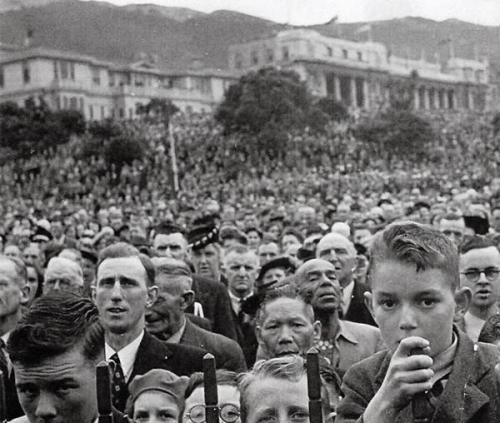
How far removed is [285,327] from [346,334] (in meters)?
0.74

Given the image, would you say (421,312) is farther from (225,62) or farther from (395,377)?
(225,62)

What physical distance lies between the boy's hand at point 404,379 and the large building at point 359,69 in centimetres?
10105

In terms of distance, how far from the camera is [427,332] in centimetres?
267

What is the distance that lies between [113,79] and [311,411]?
9245 cm

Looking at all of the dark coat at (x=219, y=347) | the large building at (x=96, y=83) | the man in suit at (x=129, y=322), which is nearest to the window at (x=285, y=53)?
the large building at (x=96, y=83)

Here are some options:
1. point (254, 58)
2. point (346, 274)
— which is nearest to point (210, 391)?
point (346, 274)

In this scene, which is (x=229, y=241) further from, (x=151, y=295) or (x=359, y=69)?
(x=359, y=69)

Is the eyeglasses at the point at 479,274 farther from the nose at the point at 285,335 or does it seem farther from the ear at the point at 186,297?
the ear at the point at 186,297

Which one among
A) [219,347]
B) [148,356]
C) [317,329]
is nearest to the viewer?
[148,356]

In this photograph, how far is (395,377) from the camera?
2377 millimetres

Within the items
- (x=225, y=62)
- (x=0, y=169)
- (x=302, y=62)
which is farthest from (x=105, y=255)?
(x=225, y=62)

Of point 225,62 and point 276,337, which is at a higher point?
point 225,62

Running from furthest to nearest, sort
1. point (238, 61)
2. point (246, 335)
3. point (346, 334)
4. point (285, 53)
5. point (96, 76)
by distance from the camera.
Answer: point (238, 61) < point (285, 53) < point (96, 76) < point (246, 335) < point (346, 334)

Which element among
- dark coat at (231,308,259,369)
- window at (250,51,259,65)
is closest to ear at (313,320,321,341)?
dark coat at (231,308,259,369)
